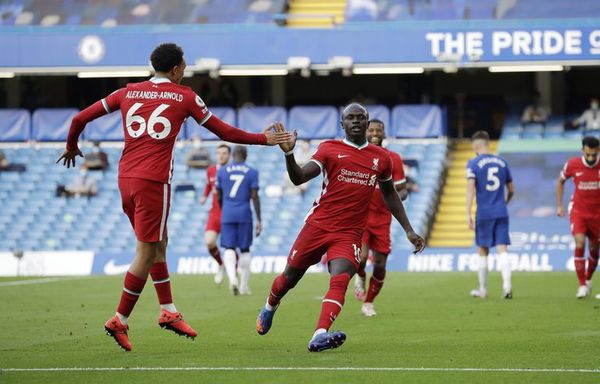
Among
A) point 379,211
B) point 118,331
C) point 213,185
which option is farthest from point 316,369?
point 213,185

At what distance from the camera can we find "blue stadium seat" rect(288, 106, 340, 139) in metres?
36.0

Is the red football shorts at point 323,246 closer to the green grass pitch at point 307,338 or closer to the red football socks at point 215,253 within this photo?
the green grass pitch at point 307,338

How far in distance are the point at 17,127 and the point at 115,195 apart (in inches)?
180

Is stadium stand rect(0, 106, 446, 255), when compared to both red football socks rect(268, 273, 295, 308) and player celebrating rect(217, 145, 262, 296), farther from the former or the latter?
red football socks rect(268, 273, 295, 308)

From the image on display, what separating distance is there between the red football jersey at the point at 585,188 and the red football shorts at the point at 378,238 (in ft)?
14.1

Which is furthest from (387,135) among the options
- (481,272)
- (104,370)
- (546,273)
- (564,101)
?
(104,370)

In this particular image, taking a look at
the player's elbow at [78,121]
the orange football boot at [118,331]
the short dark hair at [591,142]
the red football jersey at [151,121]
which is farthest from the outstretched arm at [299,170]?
the short dark hair at [591,142]

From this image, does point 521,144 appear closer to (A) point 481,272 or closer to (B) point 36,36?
(B) point 36,36

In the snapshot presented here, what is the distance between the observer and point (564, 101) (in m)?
39.5

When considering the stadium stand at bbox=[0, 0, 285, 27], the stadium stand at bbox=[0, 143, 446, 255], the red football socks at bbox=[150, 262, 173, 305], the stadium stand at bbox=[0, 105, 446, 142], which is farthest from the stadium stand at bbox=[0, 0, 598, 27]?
the red football socks at bbox=[150, 262, 173, 305]

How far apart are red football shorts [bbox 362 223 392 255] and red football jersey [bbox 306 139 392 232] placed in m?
4.34

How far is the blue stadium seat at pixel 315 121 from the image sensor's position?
36.0 m

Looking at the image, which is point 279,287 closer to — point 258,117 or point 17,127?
point 258,117

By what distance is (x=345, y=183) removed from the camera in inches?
440
